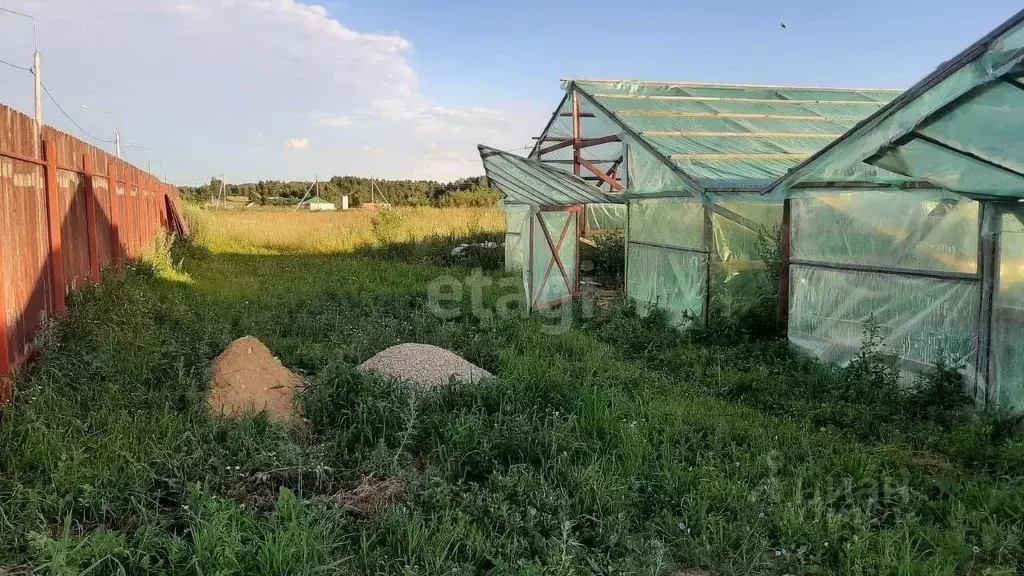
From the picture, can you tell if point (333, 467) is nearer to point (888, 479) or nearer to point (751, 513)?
point (751, 513)

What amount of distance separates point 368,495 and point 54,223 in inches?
179

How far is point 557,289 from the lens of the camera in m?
11.6

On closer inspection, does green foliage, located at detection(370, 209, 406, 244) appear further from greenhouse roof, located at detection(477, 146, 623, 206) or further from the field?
the field

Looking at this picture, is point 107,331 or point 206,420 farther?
point 107,331

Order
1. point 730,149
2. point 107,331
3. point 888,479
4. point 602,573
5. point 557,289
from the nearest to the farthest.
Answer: point 602,573
point 888,479
point 107,331
point 730,149
point 557,289

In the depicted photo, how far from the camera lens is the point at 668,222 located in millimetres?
9773

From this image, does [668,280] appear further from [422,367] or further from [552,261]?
[422,367]

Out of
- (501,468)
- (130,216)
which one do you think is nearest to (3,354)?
(501,468)

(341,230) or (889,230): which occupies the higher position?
(889,230)

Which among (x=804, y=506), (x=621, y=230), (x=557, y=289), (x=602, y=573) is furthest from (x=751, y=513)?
(x=621, y=230)

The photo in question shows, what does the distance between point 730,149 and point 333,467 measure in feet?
25.4

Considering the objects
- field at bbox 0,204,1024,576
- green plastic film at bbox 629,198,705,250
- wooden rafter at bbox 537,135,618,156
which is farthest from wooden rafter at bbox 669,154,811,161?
field at bbox 0,204,1024,576

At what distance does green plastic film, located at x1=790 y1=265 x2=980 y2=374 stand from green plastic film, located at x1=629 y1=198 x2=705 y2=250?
177cm

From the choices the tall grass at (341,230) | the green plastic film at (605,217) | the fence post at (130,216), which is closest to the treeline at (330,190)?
the tall grass at (341,230)
